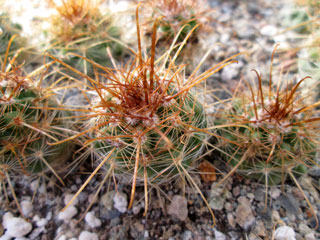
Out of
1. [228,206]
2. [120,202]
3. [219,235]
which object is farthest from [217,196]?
[120,202]

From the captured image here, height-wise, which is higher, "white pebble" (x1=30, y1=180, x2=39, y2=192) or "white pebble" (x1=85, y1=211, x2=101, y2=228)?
"white pebble" (x1=30, y1=180, x2=39, y2=192)

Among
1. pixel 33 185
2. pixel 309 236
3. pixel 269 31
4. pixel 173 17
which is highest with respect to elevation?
pixel 173 17

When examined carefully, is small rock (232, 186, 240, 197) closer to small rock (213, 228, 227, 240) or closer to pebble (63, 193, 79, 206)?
small rock (213, 228, 227, 240)

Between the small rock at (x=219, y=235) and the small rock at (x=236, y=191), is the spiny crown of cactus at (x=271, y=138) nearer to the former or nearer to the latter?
the small rock at (x=236, y=191)

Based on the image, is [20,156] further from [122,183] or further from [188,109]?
[188,109]

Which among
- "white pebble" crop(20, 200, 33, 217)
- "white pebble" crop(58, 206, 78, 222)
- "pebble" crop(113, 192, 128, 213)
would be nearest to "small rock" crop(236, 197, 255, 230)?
"pebble" crop(113, 192, 128, 213)

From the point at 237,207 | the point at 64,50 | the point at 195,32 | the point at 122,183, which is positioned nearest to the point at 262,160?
the point at 237,207

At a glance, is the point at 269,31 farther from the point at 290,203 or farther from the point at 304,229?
the point at 304,229
